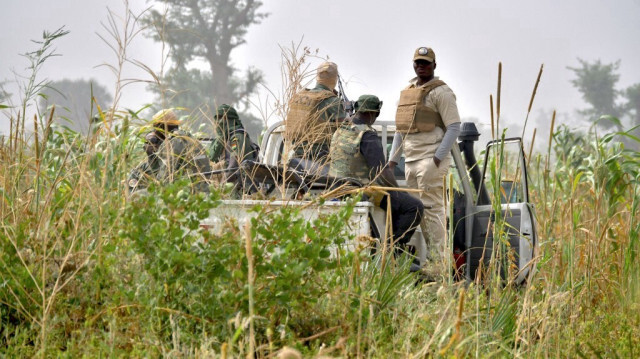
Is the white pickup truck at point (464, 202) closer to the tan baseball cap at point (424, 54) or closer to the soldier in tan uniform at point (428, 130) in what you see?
the soldier in tan uniform at point (428, 130)

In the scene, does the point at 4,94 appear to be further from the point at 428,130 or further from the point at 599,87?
the point at 599,87

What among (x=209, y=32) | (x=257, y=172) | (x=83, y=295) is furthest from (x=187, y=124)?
(x=209, y=32)

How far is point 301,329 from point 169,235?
67cm

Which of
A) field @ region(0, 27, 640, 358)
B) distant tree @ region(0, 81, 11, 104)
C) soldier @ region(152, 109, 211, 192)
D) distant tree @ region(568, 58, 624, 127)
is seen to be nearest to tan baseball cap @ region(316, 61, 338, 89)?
soldier @ region(152, 109, 211, 192)

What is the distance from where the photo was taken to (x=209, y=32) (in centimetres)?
4919

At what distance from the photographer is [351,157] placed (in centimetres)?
600

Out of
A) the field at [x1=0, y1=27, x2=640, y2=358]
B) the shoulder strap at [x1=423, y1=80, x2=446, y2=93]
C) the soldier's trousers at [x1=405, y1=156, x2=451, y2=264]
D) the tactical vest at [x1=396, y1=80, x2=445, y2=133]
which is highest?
the shoulder strap at [x1=423, y1=80, x2=446, y2=93]

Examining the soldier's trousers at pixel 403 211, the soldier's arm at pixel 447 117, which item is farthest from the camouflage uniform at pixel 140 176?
the soldier's arm at pixel 447 117

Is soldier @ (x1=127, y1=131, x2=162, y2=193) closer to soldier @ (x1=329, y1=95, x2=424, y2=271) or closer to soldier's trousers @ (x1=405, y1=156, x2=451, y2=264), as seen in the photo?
soldier @ (x1=329, y1=95, x2=424, y2=271)

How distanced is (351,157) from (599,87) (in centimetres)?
6839

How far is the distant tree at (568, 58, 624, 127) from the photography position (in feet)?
229

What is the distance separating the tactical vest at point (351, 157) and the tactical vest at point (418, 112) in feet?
1.75

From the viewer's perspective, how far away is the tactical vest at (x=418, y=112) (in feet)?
21.3

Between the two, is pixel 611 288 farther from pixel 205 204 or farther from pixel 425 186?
pixel 205 204
